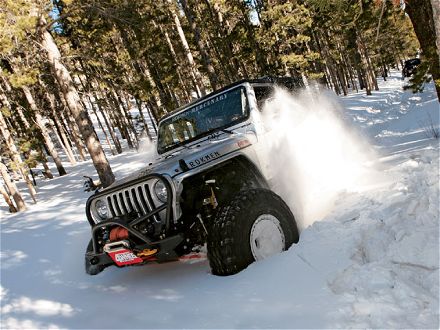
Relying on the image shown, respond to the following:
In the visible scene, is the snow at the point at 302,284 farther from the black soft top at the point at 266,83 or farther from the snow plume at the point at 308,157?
the black soft top at the point at 266,83

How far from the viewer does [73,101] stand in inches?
395

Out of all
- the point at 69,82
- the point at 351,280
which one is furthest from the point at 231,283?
the point at 69,82

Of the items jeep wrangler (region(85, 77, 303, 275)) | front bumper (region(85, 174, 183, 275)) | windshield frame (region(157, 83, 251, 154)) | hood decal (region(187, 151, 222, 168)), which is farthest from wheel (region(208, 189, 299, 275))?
windshield frame (region(157, 83, 251, 154))

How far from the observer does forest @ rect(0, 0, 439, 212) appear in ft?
30.7

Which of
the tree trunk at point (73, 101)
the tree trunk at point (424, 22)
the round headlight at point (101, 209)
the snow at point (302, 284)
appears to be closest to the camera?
the snow at point (302, 284)

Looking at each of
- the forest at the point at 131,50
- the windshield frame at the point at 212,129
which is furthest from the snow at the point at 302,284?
the forest at the point at 131,50

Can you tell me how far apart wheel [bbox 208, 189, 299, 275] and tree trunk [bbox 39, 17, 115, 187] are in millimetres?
6757

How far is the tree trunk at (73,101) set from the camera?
9.87 m

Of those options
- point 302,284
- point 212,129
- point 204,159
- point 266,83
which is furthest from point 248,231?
point 266,83

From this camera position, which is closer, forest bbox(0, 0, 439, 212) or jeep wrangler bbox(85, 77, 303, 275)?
jeep wrangler bbox(85, 77, 303, 275)

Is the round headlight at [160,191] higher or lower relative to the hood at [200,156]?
lower

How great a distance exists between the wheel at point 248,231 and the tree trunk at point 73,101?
6.76 metres

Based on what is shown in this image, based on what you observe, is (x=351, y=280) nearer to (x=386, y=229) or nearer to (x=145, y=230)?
(x=386, y=229)

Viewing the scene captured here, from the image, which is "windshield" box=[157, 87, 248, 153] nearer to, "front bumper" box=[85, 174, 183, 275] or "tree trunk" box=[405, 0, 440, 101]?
"front bumper" box=[85, 174, 183, 275]
